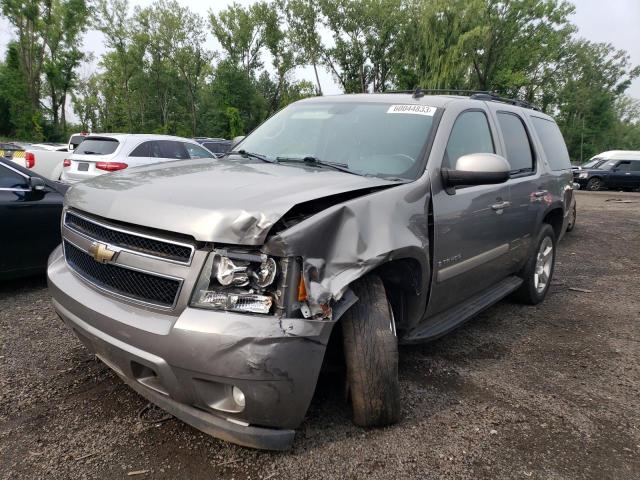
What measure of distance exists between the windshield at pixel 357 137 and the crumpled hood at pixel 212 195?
0.93ft

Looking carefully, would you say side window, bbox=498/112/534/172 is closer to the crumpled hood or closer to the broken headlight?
the crumpled hood

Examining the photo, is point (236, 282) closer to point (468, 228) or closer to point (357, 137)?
point (357, 137)

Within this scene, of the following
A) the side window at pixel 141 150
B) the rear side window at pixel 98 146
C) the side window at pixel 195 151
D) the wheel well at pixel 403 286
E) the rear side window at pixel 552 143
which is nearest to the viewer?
the wheel well at pixel 403 286

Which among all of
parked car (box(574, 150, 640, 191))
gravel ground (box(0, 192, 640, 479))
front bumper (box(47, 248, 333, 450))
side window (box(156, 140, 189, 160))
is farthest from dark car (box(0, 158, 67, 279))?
parked car (box(574, 150, 640, 191))

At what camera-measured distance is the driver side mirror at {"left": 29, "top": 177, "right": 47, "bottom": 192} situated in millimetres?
4586

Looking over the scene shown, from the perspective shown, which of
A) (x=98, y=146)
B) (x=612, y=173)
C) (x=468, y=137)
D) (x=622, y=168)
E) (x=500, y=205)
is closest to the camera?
(x=468, y=137)

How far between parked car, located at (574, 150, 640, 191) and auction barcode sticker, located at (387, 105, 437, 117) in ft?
72.2

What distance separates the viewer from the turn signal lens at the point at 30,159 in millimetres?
10430

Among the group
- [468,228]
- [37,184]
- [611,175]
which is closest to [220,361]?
[468,228]

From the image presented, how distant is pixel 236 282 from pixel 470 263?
6.15ft

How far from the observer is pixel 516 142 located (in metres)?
4.14

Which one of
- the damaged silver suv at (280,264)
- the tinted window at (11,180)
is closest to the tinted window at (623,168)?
the damaged silver suv at (280,264)

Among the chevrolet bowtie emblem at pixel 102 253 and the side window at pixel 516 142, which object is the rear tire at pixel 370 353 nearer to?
the chevrolet bowtie emblem at pixel 102 253

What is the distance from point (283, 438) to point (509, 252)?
261cm
